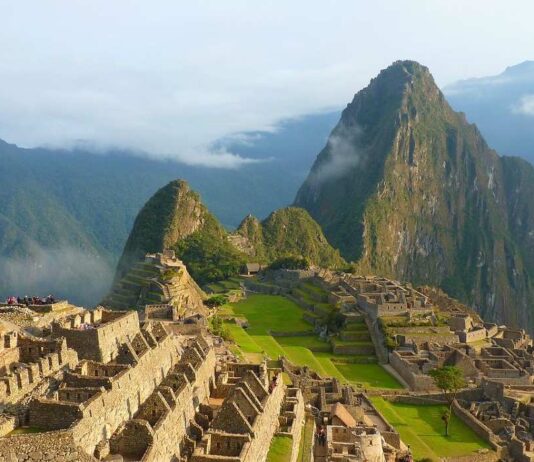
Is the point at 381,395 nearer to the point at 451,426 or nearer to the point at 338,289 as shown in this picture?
the point at 451,426

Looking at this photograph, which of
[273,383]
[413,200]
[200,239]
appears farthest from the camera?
[413,200]

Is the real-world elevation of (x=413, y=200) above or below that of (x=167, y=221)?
below

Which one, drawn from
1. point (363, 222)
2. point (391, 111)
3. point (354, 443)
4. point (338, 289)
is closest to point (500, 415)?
point (354, 443)

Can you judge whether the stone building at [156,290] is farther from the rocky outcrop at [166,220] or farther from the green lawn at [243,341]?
the rocky outcrop at [166,220]

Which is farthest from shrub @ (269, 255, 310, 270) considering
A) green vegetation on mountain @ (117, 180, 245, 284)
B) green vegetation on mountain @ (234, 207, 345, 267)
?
green vegetation on mountain @ (234, 207, 345, 267)

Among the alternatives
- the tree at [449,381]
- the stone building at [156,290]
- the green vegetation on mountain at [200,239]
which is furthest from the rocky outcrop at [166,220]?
the tree at [449,381]

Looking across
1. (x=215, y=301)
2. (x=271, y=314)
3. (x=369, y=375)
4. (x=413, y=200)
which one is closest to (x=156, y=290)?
(x=215, y=301)

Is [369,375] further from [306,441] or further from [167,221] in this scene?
[167,221]
